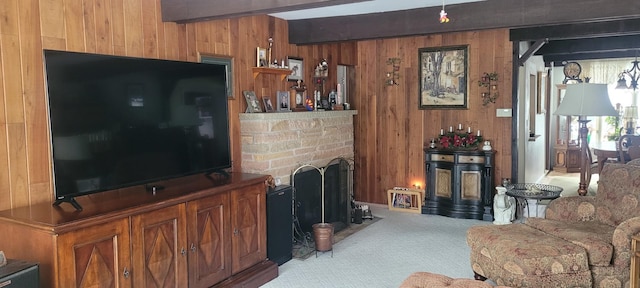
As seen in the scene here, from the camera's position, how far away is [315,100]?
5.72 metres

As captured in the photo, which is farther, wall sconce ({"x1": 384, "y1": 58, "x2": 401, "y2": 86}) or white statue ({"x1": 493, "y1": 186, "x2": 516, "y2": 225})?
wall sconce ({"x1": 384, "y1": 58, "x2": 401, "y2": 86})

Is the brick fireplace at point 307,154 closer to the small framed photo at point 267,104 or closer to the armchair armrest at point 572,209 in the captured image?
the small framed photo at point 267,104

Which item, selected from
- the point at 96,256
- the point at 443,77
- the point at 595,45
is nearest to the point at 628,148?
the point at 595,45

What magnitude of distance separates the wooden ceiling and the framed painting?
2.35ft

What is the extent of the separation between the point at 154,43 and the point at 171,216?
137 centimetres

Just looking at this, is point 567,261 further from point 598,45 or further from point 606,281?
point 598,45

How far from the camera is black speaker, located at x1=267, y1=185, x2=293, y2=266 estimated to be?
417cm

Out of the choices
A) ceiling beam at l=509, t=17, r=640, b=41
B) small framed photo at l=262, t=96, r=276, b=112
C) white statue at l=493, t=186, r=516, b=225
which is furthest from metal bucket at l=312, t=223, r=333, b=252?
ceiling beam at l=509, t=17, r=640, b=41

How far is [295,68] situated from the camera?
5.43 metres

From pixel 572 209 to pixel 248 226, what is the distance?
2.60 m

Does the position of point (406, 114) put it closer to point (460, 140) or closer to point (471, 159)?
point (460, 140)

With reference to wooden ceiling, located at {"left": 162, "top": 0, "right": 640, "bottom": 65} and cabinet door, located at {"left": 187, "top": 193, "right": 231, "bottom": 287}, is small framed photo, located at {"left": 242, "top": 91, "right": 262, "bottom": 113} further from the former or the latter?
cabinet door, located at {"left": 187, "top": 193, "right": 231, "bottom": 287}

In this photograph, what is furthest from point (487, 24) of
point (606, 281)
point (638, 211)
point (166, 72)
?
point (166, 72)

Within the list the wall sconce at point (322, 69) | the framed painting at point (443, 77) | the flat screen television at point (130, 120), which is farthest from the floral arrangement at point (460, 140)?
the flat screen television at point (130, 120)
